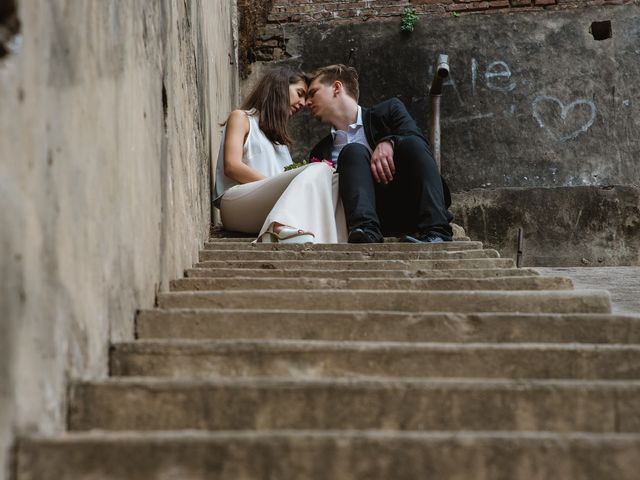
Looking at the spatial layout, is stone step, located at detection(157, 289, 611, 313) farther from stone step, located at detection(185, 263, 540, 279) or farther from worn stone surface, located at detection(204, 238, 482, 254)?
worn stone surface, located at detection(204, 238, 482, 254)

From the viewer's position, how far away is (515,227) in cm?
627

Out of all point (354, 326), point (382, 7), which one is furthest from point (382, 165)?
point (382, 7)

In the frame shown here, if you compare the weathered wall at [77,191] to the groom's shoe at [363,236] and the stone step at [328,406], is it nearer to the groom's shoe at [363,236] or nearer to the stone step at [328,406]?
the stone step at [328,406]

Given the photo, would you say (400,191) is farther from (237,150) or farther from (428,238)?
(237,150)

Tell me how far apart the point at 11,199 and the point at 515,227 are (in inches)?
205

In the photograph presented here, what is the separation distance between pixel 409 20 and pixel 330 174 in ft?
12.9

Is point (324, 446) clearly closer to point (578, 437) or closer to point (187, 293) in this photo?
point (578, 437)

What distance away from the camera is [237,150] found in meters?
4.31

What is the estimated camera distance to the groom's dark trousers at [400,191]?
3.89m

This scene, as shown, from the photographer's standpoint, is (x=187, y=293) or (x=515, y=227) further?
(x=515, y=227)

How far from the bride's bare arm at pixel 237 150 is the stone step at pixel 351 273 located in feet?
3.91

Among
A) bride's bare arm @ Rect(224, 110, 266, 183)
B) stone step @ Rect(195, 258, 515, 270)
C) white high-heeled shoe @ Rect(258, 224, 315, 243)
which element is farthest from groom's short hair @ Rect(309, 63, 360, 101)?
stone step @ Rect(195, 258, 515, 270)

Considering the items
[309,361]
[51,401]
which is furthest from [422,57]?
[51,401]

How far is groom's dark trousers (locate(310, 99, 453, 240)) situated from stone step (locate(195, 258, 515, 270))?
59 cm
